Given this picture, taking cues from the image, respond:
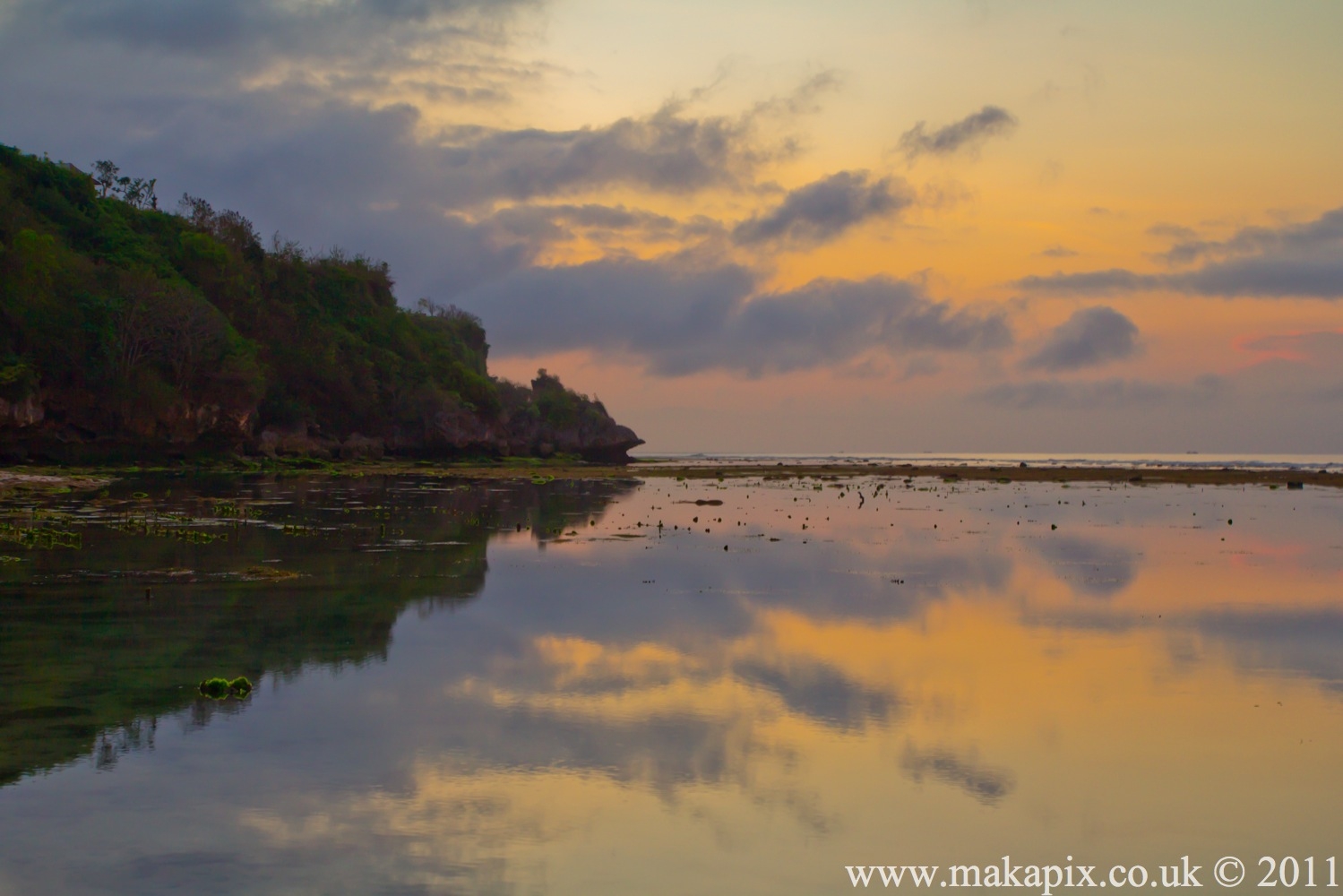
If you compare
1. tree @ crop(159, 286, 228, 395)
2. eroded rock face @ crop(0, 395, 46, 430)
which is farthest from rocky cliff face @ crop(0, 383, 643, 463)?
tree @ crop(159, 286, 228, 395)

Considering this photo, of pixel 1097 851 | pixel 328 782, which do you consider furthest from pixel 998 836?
pixel 328 782

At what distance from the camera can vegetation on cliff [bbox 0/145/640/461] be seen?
2803 inches

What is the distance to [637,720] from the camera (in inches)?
424

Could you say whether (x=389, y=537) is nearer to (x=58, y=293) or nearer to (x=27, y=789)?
(x=27, y=789)

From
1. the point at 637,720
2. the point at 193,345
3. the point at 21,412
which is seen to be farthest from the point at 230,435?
the point at 637,720

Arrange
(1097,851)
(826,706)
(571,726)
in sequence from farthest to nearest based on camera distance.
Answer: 1. (826,706)
2. (571,726)
3. (1097,851)

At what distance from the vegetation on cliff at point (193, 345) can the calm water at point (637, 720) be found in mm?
56293

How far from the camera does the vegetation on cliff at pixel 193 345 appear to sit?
71.2 metres

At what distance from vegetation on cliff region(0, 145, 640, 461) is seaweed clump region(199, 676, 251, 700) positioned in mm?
62958

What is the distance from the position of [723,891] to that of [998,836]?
2491mm

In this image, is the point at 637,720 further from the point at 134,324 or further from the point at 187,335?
the point at 187,335

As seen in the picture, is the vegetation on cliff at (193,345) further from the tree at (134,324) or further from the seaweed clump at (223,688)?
the seaweed clump at (223,688)

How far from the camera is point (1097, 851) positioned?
767cm

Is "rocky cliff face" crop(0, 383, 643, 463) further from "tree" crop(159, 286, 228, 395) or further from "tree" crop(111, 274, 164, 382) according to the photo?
"tree" crop(111, 274, 164, 382)
